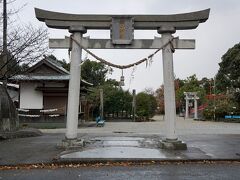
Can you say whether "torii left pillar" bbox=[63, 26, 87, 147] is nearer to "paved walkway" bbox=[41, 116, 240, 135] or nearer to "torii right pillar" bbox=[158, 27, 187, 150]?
"torii right pillar" bbox=[158, 27, 187, 150]

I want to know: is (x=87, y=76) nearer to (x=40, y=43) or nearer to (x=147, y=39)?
(x=40, y=43)

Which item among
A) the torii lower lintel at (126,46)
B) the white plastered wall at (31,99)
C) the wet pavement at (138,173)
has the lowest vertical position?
the wet pavement at (138,173)

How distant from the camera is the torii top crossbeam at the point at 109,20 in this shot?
13.9 m

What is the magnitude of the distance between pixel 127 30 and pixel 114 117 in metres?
42.2

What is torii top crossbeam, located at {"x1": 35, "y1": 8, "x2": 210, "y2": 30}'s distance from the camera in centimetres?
1395

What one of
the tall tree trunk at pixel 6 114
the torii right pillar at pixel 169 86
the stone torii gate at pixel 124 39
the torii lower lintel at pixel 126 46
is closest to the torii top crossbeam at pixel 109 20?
the stone torii gate at pixel 124 39

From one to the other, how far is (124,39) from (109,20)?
0.87 meters

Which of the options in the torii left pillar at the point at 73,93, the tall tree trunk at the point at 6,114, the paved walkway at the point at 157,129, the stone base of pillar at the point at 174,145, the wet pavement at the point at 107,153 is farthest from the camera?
the paved walkway at the point at 157,129

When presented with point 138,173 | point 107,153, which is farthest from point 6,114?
point 138,173

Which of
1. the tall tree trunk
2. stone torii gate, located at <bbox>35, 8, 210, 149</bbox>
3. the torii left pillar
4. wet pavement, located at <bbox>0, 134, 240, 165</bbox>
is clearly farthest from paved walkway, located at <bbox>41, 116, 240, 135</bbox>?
the torii left pillar

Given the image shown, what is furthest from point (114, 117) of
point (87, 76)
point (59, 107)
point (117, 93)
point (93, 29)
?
point (93, 29)

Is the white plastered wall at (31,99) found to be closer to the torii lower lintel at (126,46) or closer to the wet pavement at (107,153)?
the wet pavement at (107,153)

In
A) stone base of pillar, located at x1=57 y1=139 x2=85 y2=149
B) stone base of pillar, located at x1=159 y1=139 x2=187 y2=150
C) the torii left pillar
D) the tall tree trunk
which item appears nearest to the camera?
stone base of pillar, located at x1=159 y1=139 x2=187 y2=150

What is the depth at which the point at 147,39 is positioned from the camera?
1411cm
